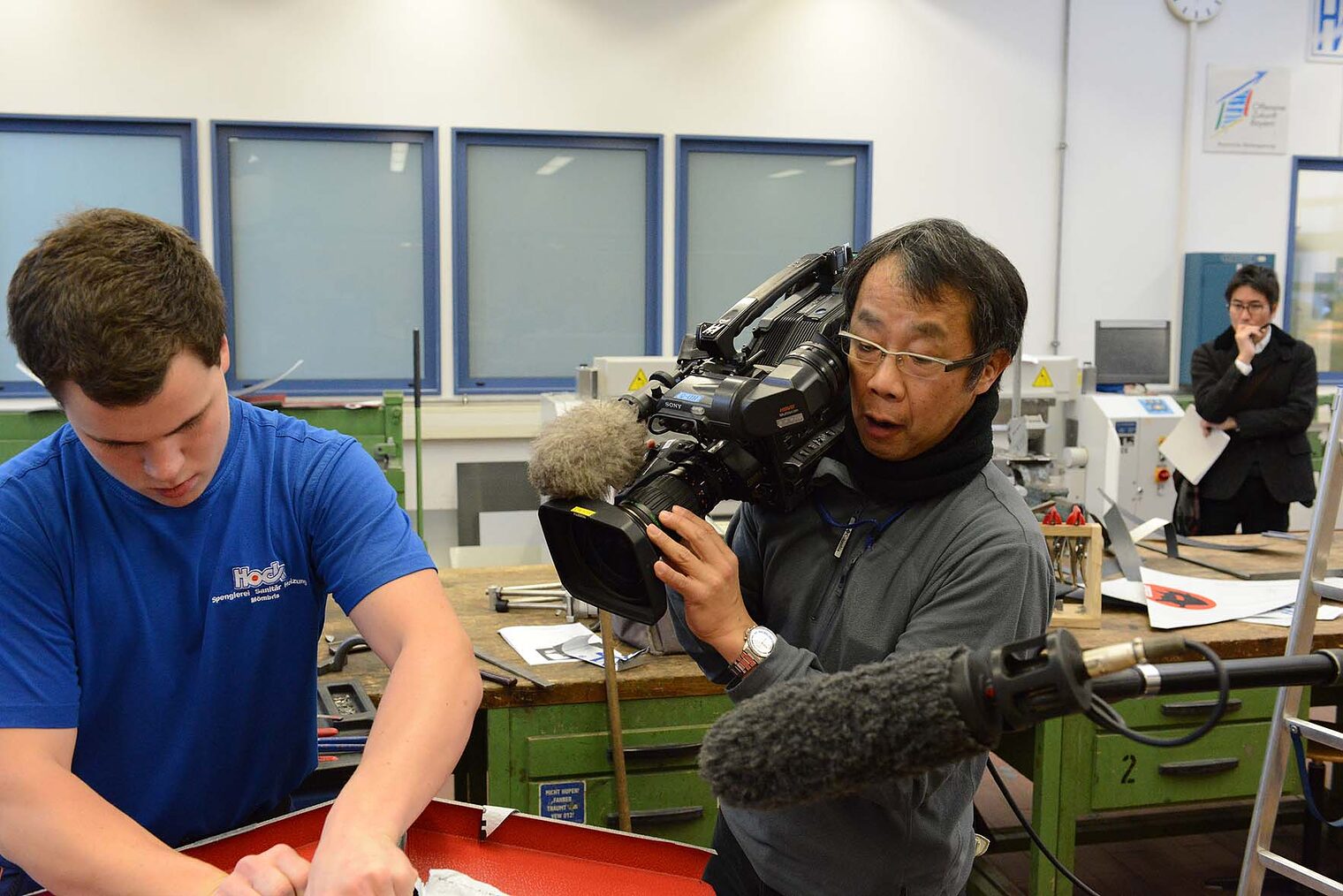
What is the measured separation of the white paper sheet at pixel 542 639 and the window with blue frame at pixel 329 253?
3108mm

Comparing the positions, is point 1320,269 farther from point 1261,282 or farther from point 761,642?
point 761,642

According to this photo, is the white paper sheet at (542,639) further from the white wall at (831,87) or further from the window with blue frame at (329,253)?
the window with blue frame at (329,253)

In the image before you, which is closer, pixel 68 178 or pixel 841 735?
pixel 841 735

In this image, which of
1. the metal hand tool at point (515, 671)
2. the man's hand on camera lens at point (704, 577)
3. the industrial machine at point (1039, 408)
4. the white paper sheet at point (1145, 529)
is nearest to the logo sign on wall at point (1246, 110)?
the industrial machine at point (1039, 408)

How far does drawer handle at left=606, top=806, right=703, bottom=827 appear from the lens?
182cm

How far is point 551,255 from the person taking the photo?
5070 millimetres

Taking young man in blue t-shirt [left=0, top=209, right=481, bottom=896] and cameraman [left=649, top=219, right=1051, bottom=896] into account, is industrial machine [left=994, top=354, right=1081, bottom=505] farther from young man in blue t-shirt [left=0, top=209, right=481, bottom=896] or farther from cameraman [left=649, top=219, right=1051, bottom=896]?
young man in blue t-shirt [left=0, top=209, right=481, bottom=896]

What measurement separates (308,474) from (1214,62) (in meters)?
5.69

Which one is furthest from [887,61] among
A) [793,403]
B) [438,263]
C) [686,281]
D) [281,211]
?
[793,403]

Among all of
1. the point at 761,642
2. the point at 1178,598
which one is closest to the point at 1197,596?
the point at 1178,598

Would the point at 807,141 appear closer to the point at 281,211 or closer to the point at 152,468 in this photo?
the point at 281,211

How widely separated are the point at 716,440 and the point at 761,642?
21 centimetres

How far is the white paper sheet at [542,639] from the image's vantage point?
6.25 ft

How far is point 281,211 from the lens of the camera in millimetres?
4805
